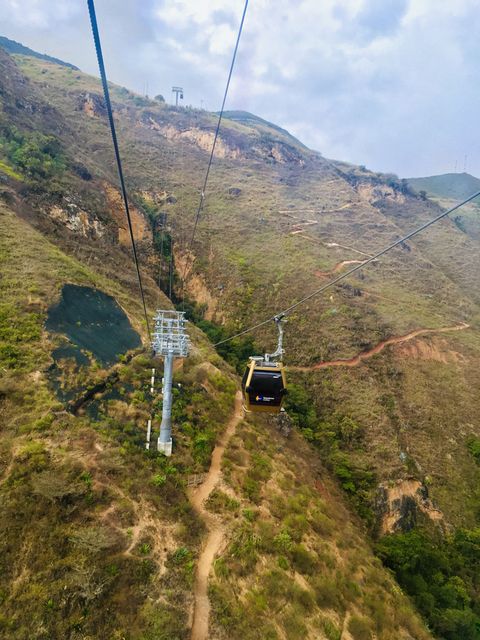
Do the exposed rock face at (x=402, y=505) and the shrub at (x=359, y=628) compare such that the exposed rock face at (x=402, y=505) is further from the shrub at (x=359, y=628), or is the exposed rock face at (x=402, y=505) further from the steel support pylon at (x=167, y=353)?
the steel support pylon at (x=167, y=353)

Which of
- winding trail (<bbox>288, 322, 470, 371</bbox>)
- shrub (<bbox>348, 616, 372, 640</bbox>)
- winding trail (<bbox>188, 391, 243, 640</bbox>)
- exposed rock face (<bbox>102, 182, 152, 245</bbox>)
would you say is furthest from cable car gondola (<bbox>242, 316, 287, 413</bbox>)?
exposed rock face (<bbox>102, 182, 152, 245</bbox>)

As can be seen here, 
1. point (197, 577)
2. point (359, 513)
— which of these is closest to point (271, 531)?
point (197, 577)

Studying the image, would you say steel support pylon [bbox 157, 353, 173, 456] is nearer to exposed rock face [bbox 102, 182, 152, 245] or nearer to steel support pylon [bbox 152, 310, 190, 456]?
steel support pylon [bbox 152, 310, 190, 456]

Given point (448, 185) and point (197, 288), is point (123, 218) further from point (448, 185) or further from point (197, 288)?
point (448, 185)

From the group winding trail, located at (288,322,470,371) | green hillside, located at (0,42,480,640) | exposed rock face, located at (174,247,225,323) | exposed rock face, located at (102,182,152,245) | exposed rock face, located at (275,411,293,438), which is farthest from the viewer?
exposed rock face, located at (174,247,225,323)

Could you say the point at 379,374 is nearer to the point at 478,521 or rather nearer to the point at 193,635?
the point at 478,521

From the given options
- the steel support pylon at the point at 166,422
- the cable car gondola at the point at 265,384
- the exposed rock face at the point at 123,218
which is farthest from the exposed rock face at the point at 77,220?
the cable car gondola at the point at 265,384

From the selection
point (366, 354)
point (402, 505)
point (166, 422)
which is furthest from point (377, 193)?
point (166, 422)
